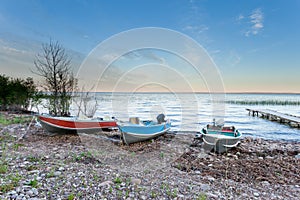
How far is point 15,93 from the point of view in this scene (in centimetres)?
1781

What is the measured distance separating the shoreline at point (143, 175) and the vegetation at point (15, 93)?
12372mm

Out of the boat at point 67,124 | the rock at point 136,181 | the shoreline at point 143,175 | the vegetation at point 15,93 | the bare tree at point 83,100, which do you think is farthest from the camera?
the vegetation at point 15,93

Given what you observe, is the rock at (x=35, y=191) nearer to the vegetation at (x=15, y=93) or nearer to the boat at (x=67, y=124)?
the boat at (x=67, y=124)

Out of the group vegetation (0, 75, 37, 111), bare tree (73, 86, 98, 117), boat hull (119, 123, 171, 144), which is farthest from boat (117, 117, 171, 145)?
vegetation (0, 75, 37, 111)

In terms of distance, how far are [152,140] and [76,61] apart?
9.76 meters

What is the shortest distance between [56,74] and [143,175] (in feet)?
40.8

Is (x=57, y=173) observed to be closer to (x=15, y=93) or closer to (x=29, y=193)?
(x=29, y=193)

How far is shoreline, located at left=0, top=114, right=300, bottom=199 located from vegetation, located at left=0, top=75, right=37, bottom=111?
12.4m

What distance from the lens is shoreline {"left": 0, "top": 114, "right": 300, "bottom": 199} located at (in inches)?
144

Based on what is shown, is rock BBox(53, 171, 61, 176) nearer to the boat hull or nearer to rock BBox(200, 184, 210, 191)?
rock BBox(200, 184, 210, 191)

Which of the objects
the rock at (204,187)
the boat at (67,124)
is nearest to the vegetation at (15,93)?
the boat at (67,124)

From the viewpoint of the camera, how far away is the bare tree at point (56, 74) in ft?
45.6

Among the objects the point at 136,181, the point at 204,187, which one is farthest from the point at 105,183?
the point at 204,187

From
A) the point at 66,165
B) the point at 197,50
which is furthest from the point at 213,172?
the point at 197,50
